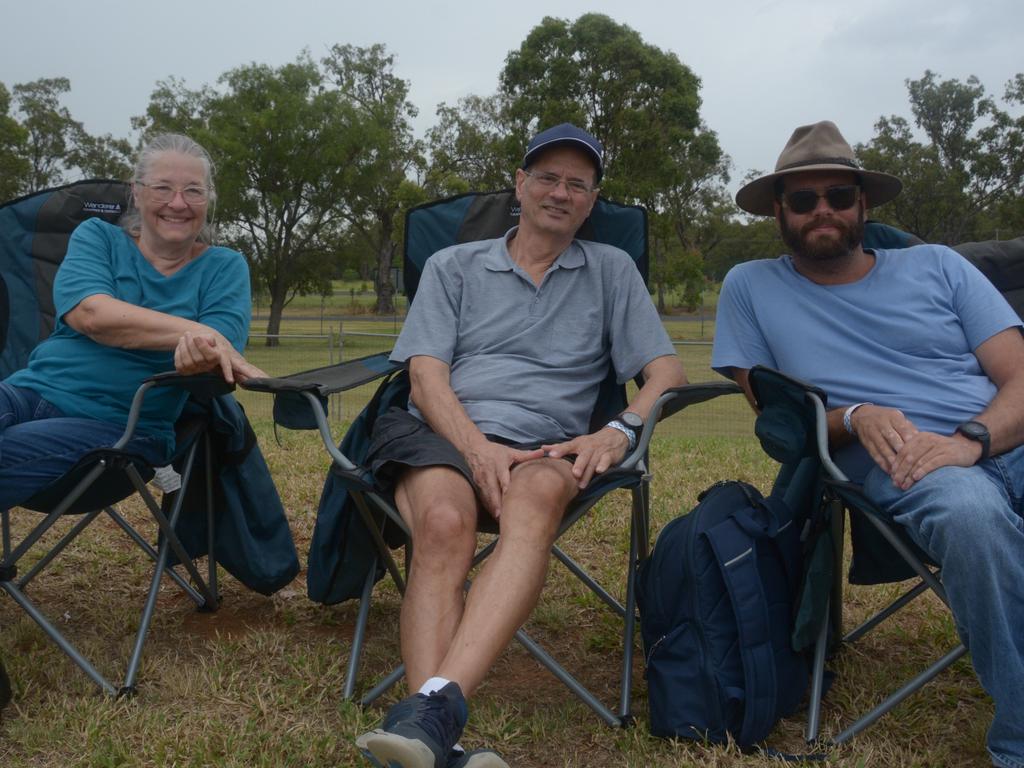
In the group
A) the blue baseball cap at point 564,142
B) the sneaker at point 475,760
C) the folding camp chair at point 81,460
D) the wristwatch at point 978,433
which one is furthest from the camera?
the blue baseball cap at point 564,142

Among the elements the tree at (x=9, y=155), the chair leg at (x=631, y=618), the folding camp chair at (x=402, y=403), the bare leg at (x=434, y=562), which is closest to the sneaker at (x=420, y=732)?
the bare leg at (x=434, y=562)

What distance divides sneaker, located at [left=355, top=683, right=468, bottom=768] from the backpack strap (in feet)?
2.25

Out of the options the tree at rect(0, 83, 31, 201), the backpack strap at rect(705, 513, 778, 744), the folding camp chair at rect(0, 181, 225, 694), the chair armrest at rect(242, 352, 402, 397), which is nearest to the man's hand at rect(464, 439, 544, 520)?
the chair armrest at rect(242, 352, 402, 397)

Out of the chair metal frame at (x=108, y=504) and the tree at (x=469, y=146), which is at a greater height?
the tree at (x=469, y=146)

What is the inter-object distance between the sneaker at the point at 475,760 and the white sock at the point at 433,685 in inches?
4.5

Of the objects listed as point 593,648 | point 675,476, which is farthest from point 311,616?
point 675,476

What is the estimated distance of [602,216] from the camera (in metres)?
2.98

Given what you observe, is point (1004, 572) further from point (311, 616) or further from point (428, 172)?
point (428, 172)

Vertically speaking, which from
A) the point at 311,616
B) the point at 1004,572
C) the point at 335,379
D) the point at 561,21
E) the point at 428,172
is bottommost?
the point at 311,616

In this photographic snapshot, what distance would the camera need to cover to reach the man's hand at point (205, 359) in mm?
2404

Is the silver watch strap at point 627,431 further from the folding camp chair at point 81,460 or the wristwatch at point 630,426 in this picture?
the folding camp chair at point 81,460

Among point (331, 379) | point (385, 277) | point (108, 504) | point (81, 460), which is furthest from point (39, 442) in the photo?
point (385, 277)

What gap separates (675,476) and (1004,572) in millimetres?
2772

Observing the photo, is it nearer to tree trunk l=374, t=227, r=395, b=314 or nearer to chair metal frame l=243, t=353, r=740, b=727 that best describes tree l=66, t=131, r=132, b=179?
tree trunk l=374, t=227, r=395, b=314
